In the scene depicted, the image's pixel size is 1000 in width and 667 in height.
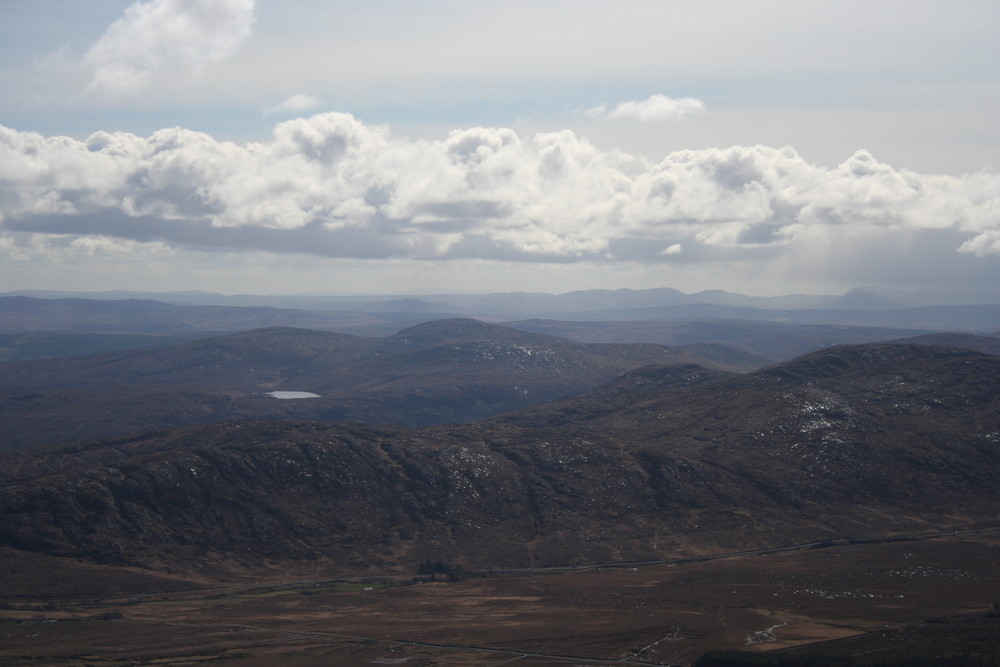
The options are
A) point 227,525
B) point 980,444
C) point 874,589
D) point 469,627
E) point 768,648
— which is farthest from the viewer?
point 980,444

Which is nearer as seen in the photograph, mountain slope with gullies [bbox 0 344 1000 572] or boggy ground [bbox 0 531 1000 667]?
boggy ground [bbox 0 531 1000 667]

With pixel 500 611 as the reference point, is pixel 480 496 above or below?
above

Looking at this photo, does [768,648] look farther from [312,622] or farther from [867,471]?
[867,471]

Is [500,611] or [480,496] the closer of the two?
[500,611]

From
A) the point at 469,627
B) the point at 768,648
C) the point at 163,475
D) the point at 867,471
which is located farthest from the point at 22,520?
the point at 867,471
